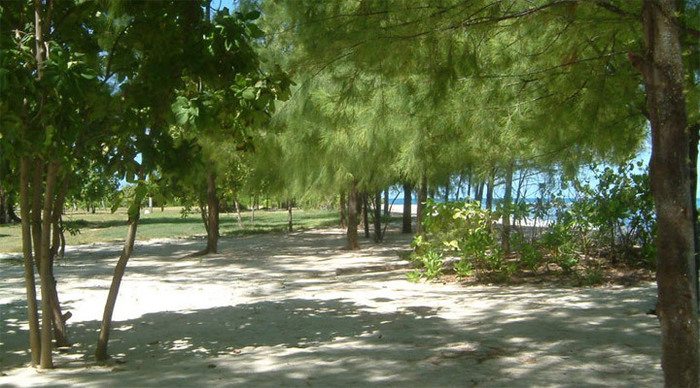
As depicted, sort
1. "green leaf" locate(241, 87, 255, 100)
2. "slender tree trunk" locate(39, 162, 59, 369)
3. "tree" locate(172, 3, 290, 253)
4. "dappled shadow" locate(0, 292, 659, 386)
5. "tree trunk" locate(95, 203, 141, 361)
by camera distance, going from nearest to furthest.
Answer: "dappled shadow" locate(0, 292, 659, 386) → "tree" locate(172, 3, 290, 253) → "green leaf" locate(241, 87, 255, 100) → "slender tree trunk" locate(39, 162, 59, 369) → "tree trunk" locate(95, 203, 141, 361)

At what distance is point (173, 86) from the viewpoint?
602cm

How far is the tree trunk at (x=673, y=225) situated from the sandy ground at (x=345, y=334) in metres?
1.58

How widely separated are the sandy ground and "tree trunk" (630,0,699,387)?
1578 millimetres

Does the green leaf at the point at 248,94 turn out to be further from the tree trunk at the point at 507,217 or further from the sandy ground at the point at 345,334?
the tree trunk at the point at 507,217

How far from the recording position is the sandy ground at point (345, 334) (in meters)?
5.35

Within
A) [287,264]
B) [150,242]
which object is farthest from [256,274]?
[150,242]

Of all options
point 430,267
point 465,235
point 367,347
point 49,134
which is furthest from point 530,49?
point 430,267

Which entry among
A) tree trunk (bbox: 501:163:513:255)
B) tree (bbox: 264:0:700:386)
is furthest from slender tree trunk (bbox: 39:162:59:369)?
tree trunk (bbox: 501:163:513:255)

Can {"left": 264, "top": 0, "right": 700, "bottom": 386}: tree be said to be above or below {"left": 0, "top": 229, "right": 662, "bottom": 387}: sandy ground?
above

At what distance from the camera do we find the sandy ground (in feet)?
17.6

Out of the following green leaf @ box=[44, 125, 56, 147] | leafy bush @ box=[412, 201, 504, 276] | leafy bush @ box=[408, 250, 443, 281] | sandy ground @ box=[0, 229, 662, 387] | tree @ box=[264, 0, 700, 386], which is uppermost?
tree @ box=[264, 0, 700, 386]

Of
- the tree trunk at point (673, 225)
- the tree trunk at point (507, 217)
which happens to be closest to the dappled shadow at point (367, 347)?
→ the tree trunk at point (673, 225)

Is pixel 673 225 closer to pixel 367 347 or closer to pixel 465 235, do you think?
pixel 367 347

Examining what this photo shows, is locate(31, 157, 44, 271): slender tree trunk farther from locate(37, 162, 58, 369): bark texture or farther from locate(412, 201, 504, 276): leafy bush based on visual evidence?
locate(412, 201, 504, 276): leafy bush
